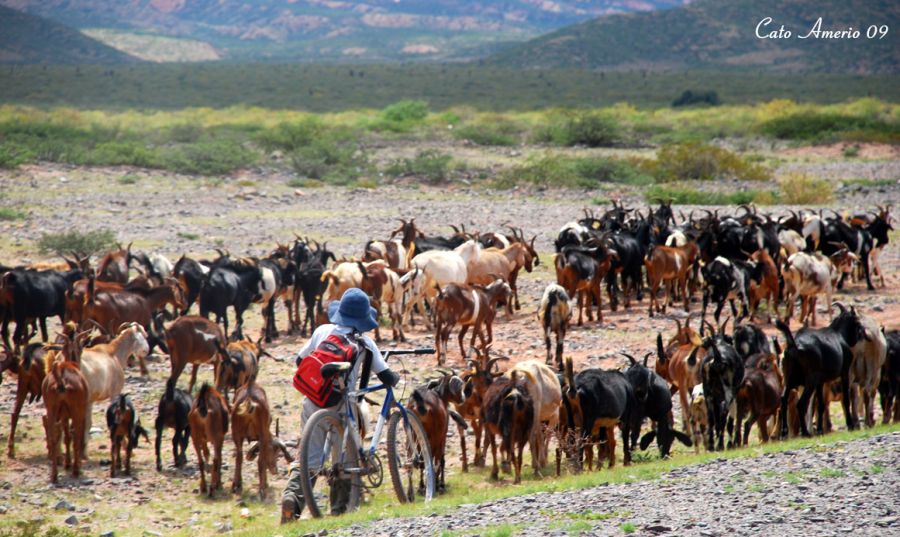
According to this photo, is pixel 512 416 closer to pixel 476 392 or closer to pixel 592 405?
pixel 592 405

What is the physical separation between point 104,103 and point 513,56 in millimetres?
71370

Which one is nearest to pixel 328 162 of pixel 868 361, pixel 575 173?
pixel 575 173

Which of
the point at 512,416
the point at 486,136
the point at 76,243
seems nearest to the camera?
the point at 512,416

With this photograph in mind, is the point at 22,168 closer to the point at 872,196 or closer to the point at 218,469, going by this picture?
the point at 872,196

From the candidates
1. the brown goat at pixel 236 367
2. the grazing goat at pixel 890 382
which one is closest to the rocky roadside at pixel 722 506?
the grazing goat at pixel 890 382

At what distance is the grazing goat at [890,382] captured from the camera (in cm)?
1210

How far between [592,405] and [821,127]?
42999 millimetres

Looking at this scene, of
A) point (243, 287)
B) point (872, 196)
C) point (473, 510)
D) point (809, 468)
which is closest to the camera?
point (473, 510)

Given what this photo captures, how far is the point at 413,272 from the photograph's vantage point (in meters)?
17.0

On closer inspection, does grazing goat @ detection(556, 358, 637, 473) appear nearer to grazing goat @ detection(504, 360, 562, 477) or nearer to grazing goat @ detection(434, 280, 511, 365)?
grazing goat @ detection(504, 360, 562, 477)

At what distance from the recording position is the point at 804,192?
30922 mm

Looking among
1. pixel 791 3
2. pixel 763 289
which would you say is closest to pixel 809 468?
pixel 763 289

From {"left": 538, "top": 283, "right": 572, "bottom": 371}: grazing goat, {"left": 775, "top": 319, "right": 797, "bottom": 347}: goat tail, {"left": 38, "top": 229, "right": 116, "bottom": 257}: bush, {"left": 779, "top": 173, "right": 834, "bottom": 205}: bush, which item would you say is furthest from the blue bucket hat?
{"left": 779, "top": 173, "right": 834, "bottom": 205}: bush

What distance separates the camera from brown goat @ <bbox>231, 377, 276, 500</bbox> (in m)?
10.2
